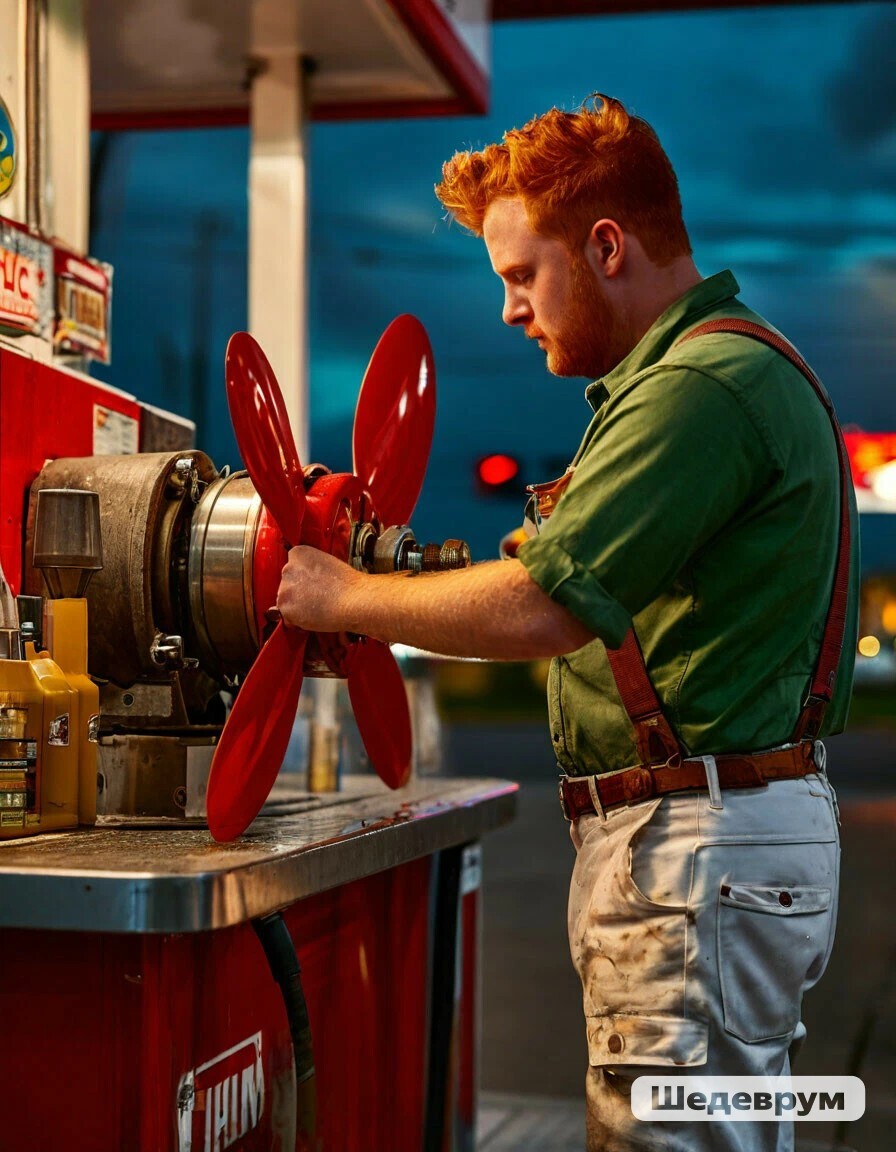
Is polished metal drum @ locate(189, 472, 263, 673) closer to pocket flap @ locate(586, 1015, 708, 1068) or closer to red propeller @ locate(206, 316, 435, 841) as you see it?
red propeller @ locate(206, 316, 435, 841)

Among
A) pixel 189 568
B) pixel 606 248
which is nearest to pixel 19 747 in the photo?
pixel 189 568

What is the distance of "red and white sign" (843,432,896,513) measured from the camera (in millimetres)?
13609

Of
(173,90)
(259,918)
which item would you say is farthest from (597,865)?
(173,90)

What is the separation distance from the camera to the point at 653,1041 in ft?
5.27

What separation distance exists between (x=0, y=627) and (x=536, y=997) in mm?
4647

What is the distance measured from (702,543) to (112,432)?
3.94ft

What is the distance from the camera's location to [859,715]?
33.4 metres

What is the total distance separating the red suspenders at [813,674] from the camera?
1635 mm

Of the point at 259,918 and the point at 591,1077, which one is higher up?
the point at 259,918

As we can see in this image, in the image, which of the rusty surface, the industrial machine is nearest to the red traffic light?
the industrial machine

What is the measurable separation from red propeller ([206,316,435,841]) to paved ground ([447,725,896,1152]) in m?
1.16

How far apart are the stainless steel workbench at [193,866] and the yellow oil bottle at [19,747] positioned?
0.03m

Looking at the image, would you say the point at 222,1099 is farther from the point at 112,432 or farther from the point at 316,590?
the point at 112,432

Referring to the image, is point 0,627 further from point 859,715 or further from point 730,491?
point 859,715
